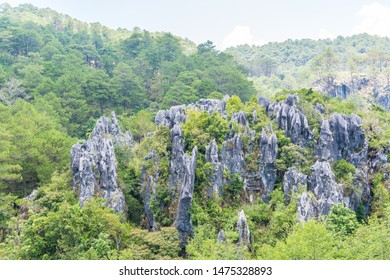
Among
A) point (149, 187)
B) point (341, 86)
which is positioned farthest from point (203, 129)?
point (341, 86)

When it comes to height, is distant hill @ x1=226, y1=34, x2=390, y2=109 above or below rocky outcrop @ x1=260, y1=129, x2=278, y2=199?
above

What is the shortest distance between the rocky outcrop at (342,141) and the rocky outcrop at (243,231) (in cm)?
517

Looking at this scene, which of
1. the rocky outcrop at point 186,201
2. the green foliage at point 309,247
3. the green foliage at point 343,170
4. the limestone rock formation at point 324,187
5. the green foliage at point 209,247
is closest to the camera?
the green foliage at point 309,247

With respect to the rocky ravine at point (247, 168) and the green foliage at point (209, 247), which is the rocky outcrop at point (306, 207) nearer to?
the rocky ravine at point (247, 168)

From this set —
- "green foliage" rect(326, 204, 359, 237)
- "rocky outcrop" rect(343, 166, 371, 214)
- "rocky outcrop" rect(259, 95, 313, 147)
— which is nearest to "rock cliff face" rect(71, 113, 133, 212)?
"rocky outcrop" rect(259, 95, 313, 147)

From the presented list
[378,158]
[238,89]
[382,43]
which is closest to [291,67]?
[382,43]

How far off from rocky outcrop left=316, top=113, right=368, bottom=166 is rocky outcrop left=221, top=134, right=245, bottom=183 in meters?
3.41

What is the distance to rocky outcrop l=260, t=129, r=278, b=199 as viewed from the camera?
16656 mm

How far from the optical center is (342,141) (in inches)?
696

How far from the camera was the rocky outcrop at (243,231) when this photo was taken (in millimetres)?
14094

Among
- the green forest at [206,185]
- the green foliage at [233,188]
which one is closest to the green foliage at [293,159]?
the green forest at [206,185]

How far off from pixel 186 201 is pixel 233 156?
292cm

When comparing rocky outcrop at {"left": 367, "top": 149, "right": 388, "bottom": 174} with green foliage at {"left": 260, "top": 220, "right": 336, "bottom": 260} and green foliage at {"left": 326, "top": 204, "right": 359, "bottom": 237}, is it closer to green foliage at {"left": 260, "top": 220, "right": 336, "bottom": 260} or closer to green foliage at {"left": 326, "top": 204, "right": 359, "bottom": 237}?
green foliage at {"left": 326, "top": 204, "right": 359, "bottom": 237}

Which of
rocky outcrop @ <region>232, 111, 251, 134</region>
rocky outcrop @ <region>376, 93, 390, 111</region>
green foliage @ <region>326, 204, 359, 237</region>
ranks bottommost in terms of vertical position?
green foliage @ <region>326, 204, 359, 237</region>
